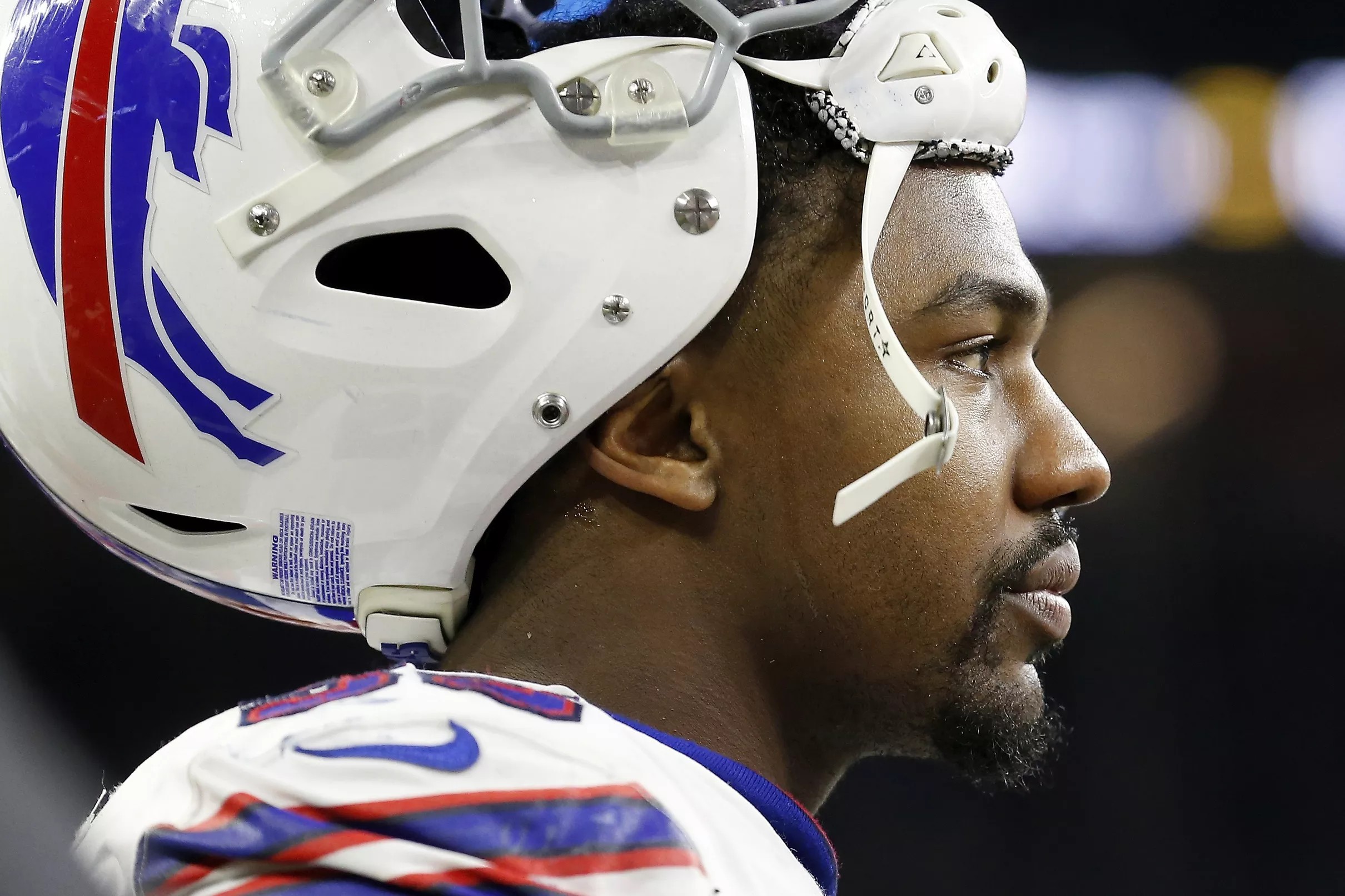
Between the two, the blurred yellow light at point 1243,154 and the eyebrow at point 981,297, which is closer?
the eyebrow at point 981,297

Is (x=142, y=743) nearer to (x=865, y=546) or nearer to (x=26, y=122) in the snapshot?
(x=26, y=122)

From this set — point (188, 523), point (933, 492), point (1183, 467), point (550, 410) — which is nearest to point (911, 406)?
point (933, 492)

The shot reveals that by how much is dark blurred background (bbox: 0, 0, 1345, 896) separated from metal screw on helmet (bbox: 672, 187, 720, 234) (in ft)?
4.59

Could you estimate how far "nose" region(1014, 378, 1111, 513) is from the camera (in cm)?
118

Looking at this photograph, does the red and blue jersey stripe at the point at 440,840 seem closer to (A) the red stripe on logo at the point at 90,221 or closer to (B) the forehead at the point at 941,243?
(A) the red stripe on logo at the point at 90,221

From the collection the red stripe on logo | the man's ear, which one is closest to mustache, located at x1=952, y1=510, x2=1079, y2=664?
the man's ear

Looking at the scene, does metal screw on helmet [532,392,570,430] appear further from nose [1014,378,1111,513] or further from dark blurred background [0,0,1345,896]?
dark blurred background [0,0,1345,896]

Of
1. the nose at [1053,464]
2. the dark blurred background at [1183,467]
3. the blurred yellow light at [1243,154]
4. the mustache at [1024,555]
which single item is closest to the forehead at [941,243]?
the nose at [1053,464]

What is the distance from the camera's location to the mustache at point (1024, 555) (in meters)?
1.17

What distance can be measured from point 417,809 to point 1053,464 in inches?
25.6

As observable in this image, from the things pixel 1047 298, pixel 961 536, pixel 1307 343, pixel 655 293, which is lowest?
pixel 1307 343

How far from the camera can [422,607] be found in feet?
3.76

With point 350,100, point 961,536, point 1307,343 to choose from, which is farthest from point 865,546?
point 1307,343

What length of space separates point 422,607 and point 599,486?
187 mm
